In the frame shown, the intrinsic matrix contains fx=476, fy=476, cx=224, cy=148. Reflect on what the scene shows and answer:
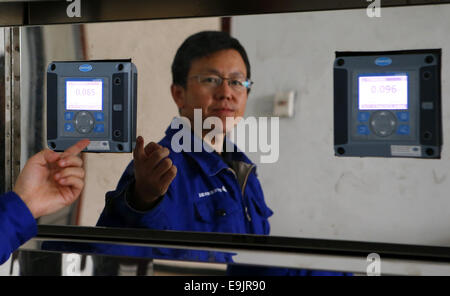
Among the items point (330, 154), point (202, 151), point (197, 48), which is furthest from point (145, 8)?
point (330, 154)

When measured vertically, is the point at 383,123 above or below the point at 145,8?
below

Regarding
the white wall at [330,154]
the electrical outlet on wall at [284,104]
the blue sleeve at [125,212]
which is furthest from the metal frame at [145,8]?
the blue sleeve at [125,212]

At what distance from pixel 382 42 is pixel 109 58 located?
417 mm

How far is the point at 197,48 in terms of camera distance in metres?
0.74

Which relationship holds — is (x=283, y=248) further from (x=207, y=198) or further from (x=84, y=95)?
(x=84, y=95)

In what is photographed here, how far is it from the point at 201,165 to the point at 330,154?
20 cm

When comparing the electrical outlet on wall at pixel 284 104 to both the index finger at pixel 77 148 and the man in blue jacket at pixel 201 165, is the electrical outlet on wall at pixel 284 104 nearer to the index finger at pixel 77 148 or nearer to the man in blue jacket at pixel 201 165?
the man in blue jacket at pixel 201 165

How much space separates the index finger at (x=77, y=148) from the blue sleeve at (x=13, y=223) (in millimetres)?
119

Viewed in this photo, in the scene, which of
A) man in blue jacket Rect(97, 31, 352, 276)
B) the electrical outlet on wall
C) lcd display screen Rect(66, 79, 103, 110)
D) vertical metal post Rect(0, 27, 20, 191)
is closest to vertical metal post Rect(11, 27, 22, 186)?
vertical metal post Rect(0, 27, 20, 191)

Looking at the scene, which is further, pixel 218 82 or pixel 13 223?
pixel 218 82

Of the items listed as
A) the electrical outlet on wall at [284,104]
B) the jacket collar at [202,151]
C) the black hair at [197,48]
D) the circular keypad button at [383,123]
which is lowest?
the jacket collar at [202,151]

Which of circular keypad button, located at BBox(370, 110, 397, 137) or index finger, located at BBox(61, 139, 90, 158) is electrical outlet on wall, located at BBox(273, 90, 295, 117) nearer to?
circular keypad button, located at BBox(370, 110, 397, 137)

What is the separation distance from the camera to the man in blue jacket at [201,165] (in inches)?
28.8

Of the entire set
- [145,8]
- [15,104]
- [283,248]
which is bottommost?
[283,248]
